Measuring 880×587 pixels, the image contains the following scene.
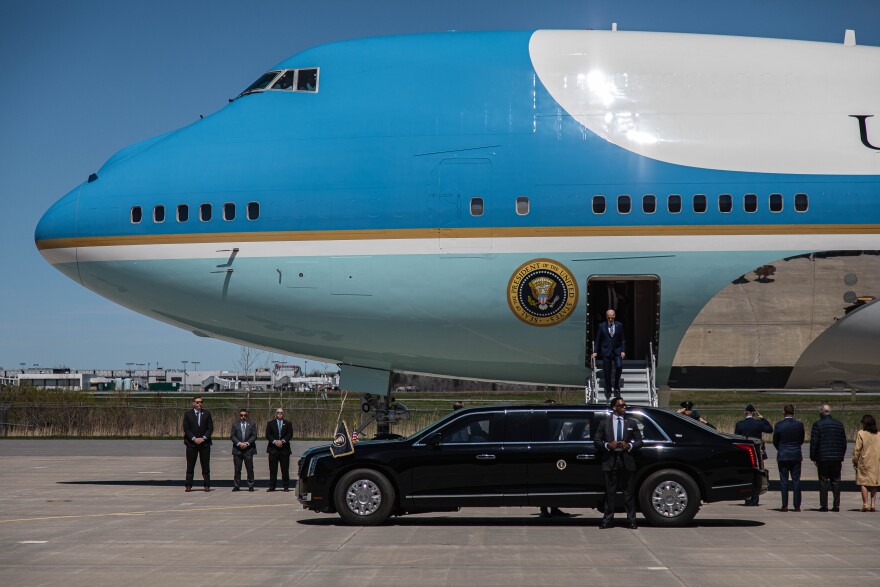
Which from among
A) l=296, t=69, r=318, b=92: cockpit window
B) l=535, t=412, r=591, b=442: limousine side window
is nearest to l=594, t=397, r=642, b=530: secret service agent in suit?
l=535, t=412, r=591, b=442: limousine side window

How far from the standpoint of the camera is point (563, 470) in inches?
613

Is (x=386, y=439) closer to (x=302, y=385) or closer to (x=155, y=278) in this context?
(x=155, y=278)

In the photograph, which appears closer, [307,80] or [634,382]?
[634,382]

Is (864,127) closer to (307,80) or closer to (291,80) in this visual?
(307,80)

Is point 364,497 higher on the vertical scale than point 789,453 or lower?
lower

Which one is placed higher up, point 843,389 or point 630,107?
point 630,107

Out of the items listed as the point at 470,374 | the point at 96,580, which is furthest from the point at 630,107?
the point at 96,580

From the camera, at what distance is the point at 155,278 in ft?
61.2

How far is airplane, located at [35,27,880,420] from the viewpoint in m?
17.5

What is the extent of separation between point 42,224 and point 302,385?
150m

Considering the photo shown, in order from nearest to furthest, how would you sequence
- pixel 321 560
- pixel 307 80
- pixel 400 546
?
pixel 321 560 < pixel 400 546 < pixel 307 80

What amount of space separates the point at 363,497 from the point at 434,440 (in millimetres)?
1356

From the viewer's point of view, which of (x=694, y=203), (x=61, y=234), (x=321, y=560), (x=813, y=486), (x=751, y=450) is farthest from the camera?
(x=813, y=486)

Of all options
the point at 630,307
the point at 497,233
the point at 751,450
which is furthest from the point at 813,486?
the point at 497,233
